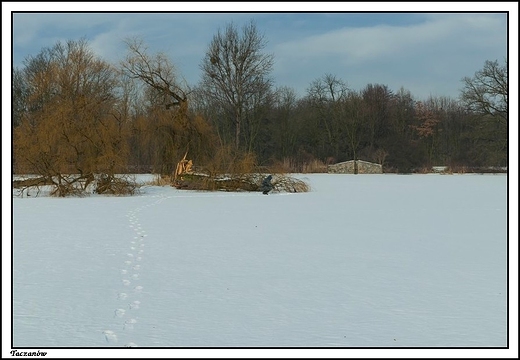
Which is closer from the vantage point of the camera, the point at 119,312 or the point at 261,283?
the point at 119,312

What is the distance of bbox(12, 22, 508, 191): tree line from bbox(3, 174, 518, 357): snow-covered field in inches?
306

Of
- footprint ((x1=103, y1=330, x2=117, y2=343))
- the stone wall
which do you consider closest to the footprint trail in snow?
footprint ((x1=103, y1=330, x2=117, y2=343))

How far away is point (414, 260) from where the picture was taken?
704cm

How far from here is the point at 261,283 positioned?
5734 mm

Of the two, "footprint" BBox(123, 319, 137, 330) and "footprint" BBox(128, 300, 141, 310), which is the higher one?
"footprint" BBox(128, 300, 141, 310)

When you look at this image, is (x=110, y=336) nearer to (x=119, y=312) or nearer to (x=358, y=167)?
(x=119, y=312)

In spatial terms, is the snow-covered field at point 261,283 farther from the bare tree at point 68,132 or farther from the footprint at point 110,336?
the bare tree at point 68,132

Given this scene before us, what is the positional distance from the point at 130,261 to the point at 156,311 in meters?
2.31

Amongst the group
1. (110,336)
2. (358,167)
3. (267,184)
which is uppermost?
(358,167)

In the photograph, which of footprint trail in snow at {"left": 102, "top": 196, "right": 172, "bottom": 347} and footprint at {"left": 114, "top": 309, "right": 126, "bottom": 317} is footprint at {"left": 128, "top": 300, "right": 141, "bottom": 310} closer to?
footprint trail in snow at {"left": 102, "top": 196, "right": 172, "bottom": 347}

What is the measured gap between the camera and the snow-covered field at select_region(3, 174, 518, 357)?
412 centimetres

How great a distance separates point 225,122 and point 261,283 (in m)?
38.0

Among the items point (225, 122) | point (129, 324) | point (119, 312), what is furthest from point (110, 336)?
point (225, 122)

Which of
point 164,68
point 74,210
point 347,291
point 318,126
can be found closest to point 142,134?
point 164,68
